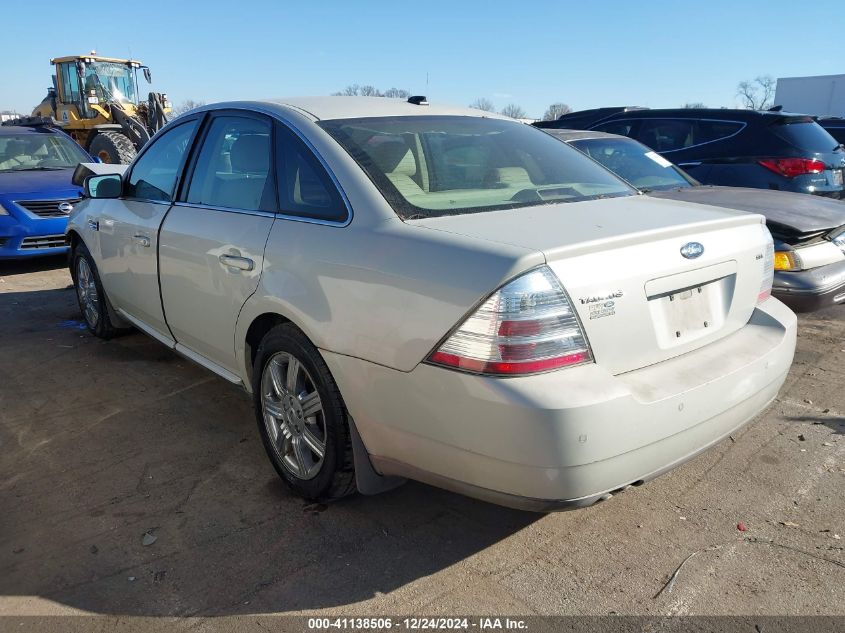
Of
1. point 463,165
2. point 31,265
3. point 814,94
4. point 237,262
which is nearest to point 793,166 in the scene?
point 463,165

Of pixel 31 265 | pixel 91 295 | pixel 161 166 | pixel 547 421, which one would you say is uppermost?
pixel 161 166

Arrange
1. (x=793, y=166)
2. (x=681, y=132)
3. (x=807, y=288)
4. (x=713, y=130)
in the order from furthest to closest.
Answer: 1. (x=681, y=132)
2. (x=713, y=130)
3. (x=793, y=166)
4. (x=807, y=288)

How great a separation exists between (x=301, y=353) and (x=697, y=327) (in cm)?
152

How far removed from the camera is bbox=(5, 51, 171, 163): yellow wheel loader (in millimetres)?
15195

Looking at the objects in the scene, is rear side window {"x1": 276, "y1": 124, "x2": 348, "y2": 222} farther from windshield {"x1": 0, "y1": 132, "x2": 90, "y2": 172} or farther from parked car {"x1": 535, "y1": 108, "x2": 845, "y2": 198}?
windshield {"x1": 0, "y1": 132, "x2": 90, "y2": 172}

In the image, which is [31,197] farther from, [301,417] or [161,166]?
[301,417]

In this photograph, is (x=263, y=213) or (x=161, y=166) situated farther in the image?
(x=161, y=166)

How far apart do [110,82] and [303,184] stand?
54.7ft

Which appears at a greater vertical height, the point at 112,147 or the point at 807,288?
the point at 112,147

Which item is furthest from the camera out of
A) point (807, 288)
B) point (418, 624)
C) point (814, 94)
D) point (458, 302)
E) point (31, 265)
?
point (814, 94)

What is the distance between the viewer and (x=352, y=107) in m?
3.33

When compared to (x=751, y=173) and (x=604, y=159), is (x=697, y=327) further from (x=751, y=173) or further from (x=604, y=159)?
(x=751, y=173)

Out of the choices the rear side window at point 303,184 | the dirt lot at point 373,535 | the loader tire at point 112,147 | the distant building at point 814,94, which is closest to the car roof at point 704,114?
the dirt lot at point 373,535

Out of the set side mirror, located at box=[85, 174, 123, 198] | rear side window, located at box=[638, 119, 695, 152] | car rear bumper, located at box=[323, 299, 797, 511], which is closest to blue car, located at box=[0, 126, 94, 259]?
side mirror, located at box=[85, 174, 123, 198]
